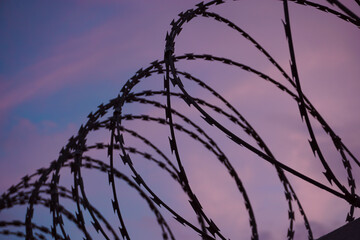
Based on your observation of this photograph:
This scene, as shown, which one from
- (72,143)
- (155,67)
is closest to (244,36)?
(155,67)

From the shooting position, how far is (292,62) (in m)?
3.01

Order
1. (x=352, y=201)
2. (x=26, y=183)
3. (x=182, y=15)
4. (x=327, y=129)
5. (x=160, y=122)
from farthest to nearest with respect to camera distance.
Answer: (x=26, y=183) → (x=160, y=122) → (x=327, y=129) → (x=182, y=15) → (x=352, y=201)

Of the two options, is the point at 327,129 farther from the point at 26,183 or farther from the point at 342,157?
the point at 26,183

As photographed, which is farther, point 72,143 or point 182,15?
point 72,143

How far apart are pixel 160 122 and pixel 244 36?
2044 mm

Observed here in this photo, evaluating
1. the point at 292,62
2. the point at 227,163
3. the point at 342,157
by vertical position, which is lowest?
the point at 292,62

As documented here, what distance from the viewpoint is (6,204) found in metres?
8.09

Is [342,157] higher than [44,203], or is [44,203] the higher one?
[44,203]

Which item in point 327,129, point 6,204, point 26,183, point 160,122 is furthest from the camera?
point 6,204

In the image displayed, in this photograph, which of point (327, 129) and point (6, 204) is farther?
point (6, 204)

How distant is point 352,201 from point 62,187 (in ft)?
22.0

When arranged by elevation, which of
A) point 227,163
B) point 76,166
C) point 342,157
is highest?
point 227,163

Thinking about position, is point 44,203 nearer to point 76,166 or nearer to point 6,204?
point 6,204

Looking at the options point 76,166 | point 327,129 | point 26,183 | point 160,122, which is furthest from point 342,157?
point 26,183
